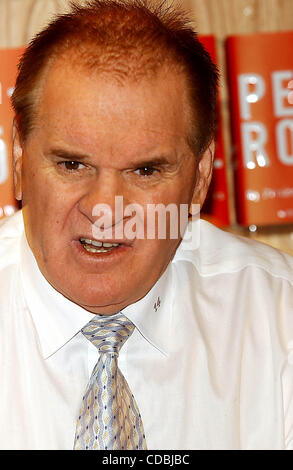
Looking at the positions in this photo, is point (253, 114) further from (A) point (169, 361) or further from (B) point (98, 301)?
(B) point (98, 301)

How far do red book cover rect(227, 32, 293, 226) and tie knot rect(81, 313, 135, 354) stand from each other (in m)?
0.93

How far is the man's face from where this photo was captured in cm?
130

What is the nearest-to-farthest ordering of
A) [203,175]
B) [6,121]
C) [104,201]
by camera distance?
1. [104,201]
2. [203,175]
3. [6,121]

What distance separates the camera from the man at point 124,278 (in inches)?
52.1

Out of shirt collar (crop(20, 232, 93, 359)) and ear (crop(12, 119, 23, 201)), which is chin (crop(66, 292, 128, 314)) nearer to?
shirt collar (crop(20, 232, 93, 359))

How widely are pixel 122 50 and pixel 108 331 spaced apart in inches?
20.3

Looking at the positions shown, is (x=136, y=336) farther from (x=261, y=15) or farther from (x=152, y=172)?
(x=261, y=15)

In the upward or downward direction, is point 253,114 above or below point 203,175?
above

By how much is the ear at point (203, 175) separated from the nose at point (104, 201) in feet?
1.04

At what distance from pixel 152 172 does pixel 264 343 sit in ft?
1.47

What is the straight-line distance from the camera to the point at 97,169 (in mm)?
1314

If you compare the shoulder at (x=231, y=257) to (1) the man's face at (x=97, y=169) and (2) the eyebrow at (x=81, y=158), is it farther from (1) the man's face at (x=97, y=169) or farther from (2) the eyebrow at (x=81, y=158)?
(2) the eyebrow at (x=81, y=158)

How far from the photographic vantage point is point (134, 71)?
52.4 inches

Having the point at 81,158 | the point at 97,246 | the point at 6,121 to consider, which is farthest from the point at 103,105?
the point at 6,121
